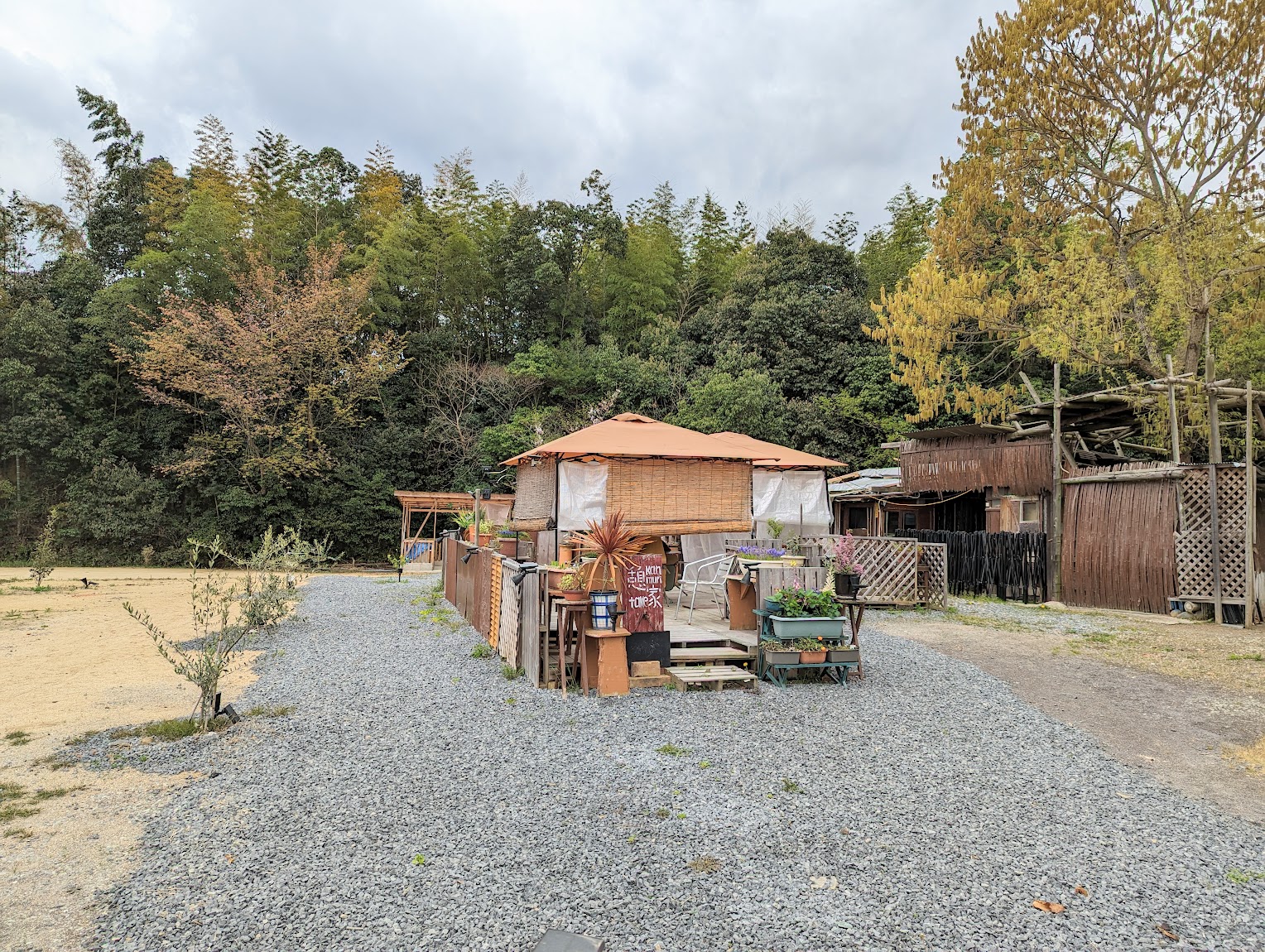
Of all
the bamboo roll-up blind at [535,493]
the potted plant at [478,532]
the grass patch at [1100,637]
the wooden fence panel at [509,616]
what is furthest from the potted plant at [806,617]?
the potted plant at [478,532]

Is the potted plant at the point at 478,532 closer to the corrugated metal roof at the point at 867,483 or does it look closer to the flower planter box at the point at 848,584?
the flower planter box at the point at 848,584

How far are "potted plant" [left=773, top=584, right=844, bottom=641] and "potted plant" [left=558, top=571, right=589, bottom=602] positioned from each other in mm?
1498

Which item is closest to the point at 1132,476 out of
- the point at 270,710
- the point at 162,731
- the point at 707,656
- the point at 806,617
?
the point at 806,617

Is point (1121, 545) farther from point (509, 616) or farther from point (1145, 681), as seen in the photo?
point (509, 616)

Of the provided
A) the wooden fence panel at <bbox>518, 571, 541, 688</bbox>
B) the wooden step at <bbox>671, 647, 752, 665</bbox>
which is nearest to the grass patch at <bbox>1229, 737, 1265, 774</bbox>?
the wooden step at <bbox>671, 647, 752, 665</bbox>

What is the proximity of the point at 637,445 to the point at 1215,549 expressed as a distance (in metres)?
7.39

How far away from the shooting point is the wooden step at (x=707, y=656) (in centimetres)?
548

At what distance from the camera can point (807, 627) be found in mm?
5262

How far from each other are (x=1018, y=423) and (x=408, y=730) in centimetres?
1239

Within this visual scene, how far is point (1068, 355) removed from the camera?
1123 cm

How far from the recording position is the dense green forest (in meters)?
18.6

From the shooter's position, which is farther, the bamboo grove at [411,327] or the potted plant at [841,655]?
the bamboo grove at [411,327]

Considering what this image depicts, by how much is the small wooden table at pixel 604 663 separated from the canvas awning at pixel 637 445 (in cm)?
346

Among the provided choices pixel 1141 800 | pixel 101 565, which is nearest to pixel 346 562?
pixel 101 565
